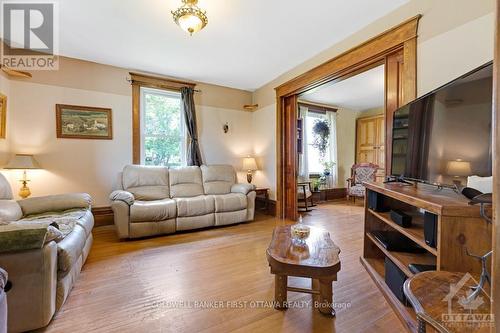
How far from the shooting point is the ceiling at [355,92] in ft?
12.7

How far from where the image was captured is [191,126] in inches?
165

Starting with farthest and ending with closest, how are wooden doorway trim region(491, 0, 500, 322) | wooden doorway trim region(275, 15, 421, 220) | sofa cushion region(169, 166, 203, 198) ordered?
1. sofa cushion region(169, 166, 203, 198)
2. wooden doorway trim region(275, 15, 421, 220)
3. wooden doorway trim region(491, 0, 500, 322)

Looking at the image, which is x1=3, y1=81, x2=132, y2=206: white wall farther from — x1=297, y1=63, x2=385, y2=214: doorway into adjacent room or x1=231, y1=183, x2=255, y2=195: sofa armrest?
x1=297, y1=63, x2=385, y2=214: doorway into adjacent room

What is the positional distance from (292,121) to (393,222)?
2.58m

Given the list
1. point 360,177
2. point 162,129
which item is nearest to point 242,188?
point 162,129

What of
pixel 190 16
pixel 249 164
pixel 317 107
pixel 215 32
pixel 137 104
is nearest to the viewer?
pixel 190 16

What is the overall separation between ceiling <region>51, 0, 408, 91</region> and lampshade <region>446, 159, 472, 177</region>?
1.73 meters

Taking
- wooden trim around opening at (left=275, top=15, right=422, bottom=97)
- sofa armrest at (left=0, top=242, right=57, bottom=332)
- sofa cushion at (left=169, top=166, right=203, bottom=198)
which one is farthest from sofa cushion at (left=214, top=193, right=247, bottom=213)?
sofa armrest at (left=0, top=242, right=57, bottom=332)

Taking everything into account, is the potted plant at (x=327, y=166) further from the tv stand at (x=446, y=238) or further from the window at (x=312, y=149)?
the tv stand at (x=446, y=238)

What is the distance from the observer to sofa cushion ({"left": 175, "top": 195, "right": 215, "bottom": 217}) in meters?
3.25

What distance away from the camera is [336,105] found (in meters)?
5.81

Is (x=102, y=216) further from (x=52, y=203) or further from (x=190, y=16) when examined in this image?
(x=190, y=16)
